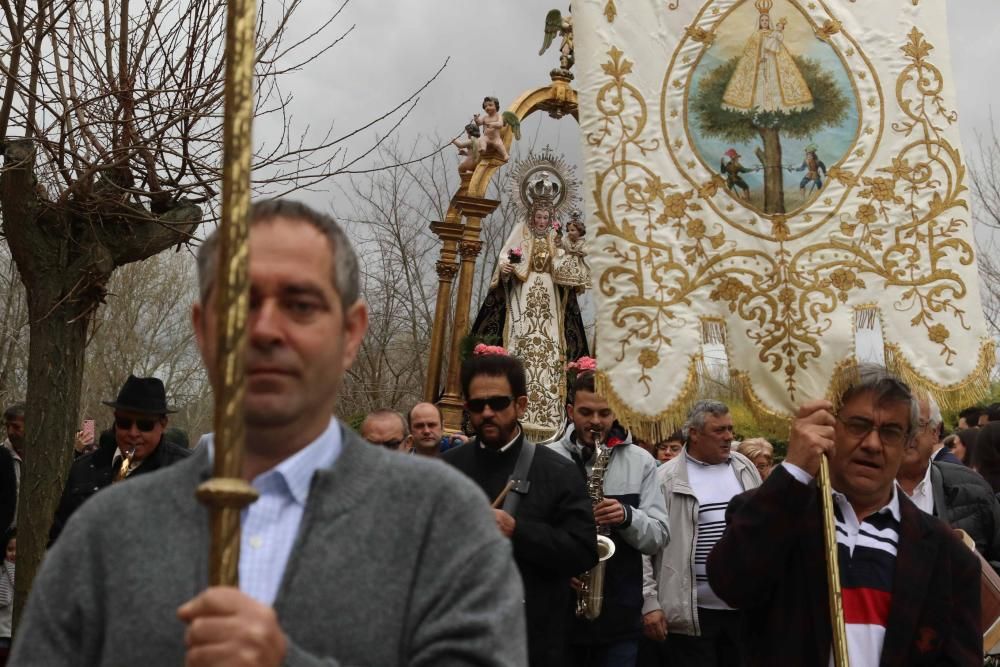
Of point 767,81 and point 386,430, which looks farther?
point 386,430

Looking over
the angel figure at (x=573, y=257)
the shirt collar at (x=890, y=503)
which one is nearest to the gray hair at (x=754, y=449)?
the shirt collar at (x=890, y=503)

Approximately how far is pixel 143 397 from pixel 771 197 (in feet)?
11.9

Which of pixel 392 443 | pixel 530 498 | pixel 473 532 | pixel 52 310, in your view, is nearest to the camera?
pixel 473 532

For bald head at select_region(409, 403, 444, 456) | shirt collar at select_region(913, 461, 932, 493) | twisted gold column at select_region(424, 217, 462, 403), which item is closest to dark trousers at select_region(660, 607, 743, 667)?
shirt collar at select_region(913, 461, 932, 493)

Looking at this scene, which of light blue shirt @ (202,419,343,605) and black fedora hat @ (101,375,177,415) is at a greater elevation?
black fedora hat @ (101,375,177,415)

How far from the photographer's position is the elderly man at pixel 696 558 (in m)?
7.65

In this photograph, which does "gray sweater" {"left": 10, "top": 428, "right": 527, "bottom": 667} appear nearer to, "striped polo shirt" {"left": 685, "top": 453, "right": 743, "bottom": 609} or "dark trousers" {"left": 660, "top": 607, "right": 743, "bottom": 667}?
"striped polo shirt" {"left": 685, "top": 453, "right": 743, "bottom": 609}

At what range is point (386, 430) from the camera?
8352 mm

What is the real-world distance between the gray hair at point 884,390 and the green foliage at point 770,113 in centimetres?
112

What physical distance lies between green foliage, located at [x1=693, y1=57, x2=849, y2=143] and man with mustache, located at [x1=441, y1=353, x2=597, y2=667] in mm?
1665

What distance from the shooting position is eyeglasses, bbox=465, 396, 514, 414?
20.1ft

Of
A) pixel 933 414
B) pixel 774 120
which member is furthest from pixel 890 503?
pixel 933 414

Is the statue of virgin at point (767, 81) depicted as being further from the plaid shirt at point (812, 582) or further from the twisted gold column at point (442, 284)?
the twisted gold column at point (442, 284)

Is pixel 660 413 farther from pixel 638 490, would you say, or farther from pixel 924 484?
pixel 638 490
